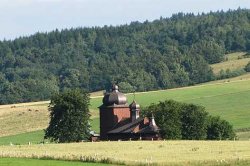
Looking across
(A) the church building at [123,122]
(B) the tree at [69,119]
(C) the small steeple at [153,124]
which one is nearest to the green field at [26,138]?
(B) the tree at [69,119]

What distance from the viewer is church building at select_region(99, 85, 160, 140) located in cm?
9050

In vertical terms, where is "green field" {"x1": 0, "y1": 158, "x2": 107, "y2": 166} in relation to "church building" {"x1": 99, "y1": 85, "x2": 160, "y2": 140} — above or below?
below

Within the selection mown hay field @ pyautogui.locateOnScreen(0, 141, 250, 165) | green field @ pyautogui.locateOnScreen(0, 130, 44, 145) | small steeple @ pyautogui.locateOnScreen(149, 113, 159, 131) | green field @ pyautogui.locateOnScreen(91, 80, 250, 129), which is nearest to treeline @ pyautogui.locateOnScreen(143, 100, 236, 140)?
small steeple @ pyautogui.locateOnScreen(149, 113, 159, 131)

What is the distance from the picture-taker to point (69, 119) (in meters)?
93.9

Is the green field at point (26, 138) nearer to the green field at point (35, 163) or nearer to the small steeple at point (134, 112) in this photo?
the small steeple at point (134, 112)

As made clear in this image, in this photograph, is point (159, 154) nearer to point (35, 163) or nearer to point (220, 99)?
point (35, 163)

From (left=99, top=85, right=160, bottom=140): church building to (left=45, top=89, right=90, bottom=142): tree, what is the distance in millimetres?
3736

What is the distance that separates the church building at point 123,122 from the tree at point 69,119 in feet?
12.3

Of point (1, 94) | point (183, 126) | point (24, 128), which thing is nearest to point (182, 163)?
point (183, 126)

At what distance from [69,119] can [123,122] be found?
690cm

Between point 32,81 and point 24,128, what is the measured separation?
291ft

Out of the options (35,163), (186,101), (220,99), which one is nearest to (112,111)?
(186,101)

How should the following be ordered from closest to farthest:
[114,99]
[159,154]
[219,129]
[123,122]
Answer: [159,154] < [123,122] < [219,129] < [114,99]

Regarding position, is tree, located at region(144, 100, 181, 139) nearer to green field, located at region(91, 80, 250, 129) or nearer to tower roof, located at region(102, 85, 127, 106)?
tower roof, located at region(102, 85, 127, 106)
